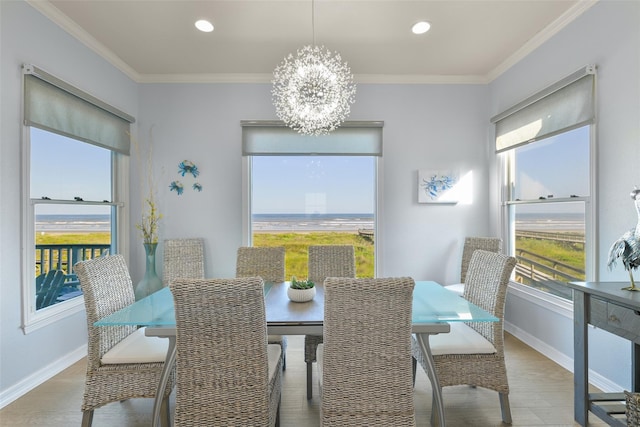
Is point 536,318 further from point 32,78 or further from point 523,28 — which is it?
point 32,78

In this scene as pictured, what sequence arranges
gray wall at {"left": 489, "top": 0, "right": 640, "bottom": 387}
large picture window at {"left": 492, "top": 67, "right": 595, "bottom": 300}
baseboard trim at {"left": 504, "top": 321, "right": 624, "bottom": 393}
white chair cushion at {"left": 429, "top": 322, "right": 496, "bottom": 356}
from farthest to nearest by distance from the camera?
large picture window at {"left": 492, "top": 67, "right": 595, "bottom": 300}
baseboard trim at {"left": 504, "top": 321, "right": 624, "bottom": 393}
gray wall at {"left": 489, "top": 0, "right": 640, "bottom": 387}
white chair cushion at {"left": 429, "top": 322, "right": 496, "bottom": 356}

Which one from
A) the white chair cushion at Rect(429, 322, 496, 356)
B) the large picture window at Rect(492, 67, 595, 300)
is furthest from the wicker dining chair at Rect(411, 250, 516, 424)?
the large picture window at Rect(492, 67, 595, 300)

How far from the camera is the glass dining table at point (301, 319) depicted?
154 cm

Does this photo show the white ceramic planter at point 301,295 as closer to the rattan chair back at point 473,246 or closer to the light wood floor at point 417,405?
the light wood floor at point 417,405

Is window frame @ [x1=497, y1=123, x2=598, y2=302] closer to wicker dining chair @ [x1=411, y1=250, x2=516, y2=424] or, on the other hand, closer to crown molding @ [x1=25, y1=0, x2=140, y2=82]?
wicker dining chair @ [x1=411, y1=250, x2=516, y2=424]

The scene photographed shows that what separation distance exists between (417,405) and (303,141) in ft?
8.86

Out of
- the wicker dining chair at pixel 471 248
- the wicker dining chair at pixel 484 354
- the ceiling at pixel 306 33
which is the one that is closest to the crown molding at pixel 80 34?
the ceiling at pixel 306 33

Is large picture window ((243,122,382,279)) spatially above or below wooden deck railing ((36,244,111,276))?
above

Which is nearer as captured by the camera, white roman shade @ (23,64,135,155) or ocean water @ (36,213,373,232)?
white roman shade @ (23,64,135,155)

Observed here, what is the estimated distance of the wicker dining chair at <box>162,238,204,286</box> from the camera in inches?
127

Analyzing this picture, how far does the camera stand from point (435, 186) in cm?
358

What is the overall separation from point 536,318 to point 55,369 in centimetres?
412

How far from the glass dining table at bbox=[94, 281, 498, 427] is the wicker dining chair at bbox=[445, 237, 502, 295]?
1.44m

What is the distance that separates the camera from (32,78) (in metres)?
2.26
